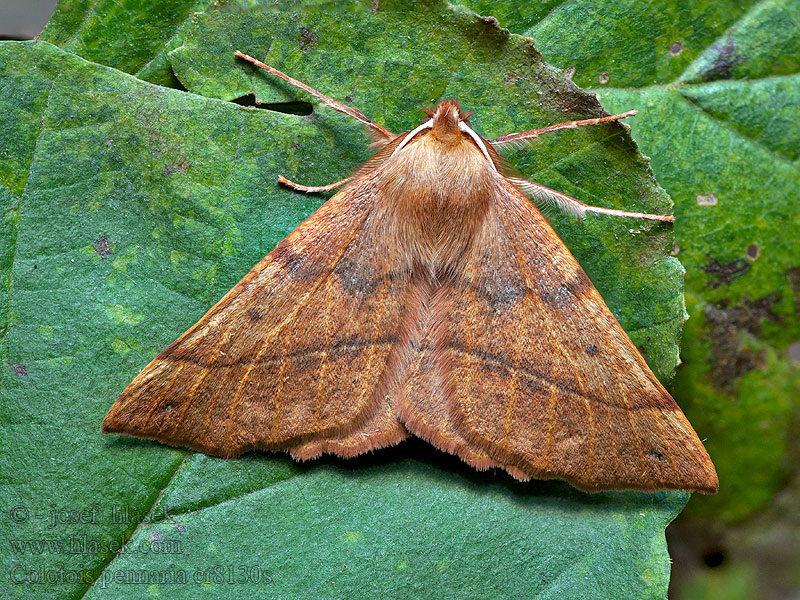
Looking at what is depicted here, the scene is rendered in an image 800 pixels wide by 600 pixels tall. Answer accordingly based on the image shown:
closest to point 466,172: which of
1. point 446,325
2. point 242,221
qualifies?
point 446,325

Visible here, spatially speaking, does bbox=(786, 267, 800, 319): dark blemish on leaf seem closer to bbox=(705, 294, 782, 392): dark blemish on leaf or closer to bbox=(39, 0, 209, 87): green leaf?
bbox=(705, 294, 782, 392): dark blemish on leaf

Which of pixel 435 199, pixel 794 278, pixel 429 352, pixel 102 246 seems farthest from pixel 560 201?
pixel 102 246

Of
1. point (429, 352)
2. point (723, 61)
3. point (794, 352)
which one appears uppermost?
point (723, 61)

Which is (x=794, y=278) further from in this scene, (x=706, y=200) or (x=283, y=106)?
(x=283, y=106)

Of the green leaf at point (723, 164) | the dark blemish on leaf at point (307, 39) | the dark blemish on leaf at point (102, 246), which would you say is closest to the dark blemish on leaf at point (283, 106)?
the dark blemish on leaf at point (307, 39)

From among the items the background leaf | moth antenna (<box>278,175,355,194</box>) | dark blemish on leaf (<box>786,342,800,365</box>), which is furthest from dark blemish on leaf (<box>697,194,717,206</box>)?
moth antenna (<box>278,175,355,194</box>)

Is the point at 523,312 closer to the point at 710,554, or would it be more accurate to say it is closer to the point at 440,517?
the point at 440,517
